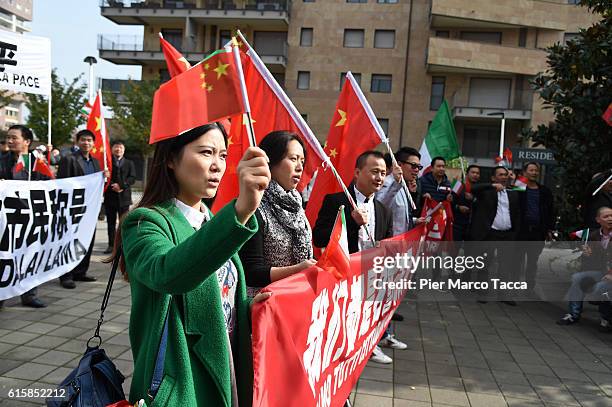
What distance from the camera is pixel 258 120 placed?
12.4 ft

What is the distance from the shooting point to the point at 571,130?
7324mm

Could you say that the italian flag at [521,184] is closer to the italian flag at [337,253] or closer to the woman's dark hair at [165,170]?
the italian flag at [337,253]

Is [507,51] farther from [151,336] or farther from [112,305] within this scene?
[151,336]

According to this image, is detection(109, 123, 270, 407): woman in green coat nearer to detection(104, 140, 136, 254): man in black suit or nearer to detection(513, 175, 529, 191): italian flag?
detection(513, 175, 529, 191): italian flag

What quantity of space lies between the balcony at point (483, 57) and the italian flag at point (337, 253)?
95.2 feet

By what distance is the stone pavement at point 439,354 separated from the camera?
388 centimetres

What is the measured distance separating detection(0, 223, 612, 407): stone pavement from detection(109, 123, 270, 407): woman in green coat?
2.36 m

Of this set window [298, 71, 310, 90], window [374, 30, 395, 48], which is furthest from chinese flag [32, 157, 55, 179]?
window [374, 30, 395, 48]

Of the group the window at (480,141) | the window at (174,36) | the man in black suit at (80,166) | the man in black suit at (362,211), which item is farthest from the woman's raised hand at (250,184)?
the window at (174,36)

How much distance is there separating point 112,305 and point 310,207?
9.17 feet

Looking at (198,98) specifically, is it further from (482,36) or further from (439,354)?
(482,36)

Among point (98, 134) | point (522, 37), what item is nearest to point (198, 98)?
point (98, 134)

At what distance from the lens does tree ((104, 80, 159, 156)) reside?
2922cm

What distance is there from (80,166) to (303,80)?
87.3 feet
